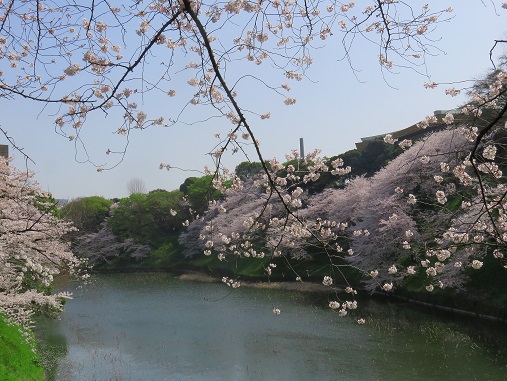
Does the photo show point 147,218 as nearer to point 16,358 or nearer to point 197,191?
point 197,191

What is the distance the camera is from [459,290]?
51.6ft

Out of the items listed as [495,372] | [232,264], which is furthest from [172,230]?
[495,372]

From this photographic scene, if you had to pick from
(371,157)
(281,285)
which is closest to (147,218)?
(371,157)

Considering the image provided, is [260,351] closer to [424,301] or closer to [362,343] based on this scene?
[362,343]

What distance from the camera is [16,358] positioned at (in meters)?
9.16

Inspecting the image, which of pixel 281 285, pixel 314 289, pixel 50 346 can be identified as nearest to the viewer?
pixel 50 346

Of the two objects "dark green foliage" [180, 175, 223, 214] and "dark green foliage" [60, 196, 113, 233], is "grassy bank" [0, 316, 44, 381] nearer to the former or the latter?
"dark green foliage" [180, 175, 223, 214]

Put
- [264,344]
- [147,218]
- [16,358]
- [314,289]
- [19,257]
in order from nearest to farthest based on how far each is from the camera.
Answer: [16,358]
[19,257]
[264,344]
[314,289]
[147,218]

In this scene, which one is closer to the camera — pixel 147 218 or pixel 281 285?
pixel 281 285

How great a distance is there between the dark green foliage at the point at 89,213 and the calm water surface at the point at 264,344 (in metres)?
25.0

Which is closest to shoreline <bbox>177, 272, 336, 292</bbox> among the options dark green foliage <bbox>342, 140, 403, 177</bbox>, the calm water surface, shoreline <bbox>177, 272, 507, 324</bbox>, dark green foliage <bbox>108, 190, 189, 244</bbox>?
shoreline <bbox>177, 272, 507, 324</bbox>

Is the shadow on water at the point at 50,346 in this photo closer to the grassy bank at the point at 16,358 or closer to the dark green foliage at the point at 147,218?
the grassy bank at the point at 16,358

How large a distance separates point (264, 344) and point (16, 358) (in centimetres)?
587

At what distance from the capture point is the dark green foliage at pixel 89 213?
42688 millimetres
